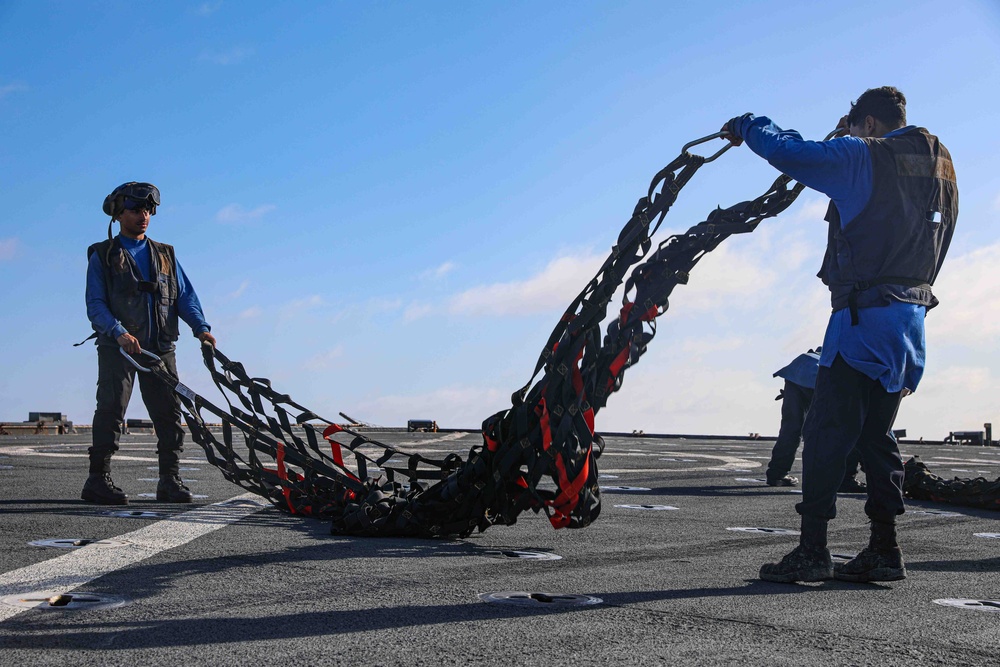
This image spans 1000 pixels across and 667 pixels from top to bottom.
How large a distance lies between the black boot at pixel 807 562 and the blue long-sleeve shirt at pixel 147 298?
181 inches

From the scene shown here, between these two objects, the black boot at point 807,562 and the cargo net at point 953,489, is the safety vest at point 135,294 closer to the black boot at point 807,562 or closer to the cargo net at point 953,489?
the black boot at point 807,562

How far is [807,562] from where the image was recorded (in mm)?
3900

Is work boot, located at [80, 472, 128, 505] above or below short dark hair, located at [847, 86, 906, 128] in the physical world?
below

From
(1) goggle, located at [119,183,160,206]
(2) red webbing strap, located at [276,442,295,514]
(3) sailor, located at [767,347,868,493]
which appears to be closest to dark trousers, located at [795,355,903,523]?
(2) red webbing strap, located at [276,442,295,514]

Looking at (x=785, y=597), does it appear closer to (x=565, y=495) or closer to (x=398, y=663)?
(x=565, y=495)

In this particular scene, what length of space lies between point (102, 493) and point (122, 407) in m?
0.66

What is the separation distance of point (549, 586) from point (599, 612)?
551mm

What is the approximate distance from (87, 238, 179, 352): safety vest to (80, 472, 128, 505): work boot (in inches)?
38.1

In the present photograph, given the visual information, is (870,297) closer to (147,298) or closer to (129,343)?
(129,343)

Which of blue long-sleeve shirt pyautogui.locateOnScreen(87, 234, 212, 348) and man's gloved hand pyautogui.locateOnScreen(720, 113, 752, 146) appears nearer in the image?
man's gloved hand pyautogui.locateOnScreen(720, 113, 752, 146)

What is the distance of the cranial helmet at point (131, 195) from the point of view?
687 cm

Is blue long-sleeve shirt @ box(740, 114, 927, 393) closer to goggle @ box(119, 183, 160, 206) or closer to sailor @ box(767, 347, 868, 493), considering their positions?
goggle @ box(119, 183, 160, 206)

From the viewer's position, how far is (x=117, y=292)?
6.76 meters

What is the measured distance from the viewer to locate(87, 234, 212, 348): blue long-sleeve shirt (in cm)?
656
